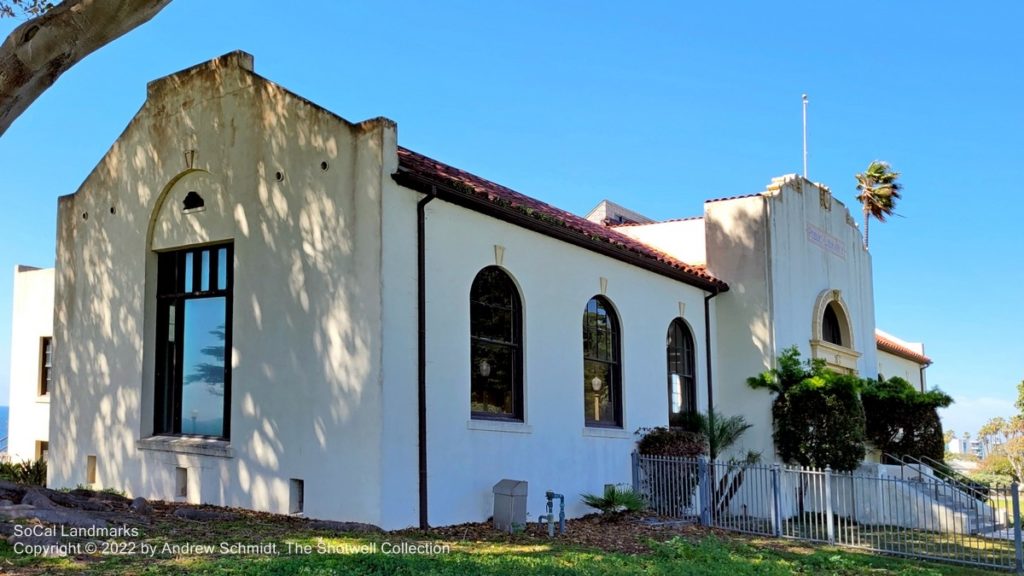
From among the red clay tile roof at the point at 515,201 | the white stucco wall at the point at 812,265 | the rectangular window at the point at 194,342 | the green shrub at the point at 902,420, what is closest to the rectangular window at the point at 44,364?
the rectangular window at the point at 194,342

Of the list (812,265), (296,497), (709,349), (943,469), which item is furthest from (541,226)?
(943,469)

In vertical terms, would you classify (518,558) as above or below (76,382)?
below

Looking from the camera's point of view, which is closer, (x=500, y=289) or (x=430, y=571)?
(x=430, y=571)

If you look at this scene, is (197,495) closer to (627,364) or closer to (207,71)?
(207,71)

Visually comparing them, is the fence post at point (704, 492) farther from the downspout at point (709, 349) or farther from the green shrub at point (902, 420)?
the green shrub at point (902, 420)

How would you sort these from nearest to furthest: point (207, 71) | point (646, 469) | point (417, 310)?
point (417, 310), point (207, 71), point (646, 469)

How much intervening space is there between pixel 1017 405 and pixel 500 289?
35.9 meters

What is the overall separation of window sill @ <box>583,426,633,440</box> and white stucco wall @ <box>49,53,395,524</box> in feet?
Answer: 16.7

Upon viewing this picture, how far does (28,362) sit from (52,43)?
1864 centimetres

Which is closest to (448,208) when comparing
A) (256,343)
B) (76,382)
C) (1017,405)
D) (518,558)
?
(256,343)

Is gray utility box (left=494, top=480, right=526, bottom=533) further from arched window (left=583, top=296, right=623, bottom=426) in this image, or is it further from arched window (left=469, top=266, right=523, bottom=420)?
arched window (left=583, top=296, right=623, bottom=426)

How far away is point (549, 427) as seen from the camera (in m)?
15.0

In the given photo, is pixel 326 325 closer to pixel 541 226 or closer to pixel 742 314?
pixel 541 226

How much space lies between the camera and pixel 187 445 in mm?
13828
